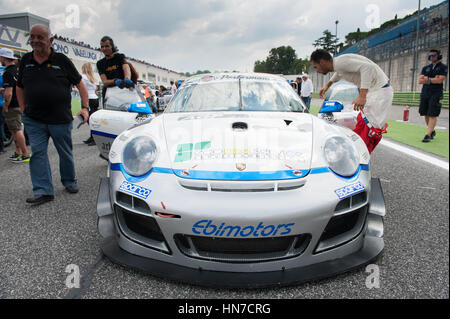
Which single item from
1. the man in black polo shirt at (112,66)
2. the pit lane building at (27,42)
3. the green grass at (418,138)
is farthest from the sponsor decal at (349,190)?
the pit lane building at (27,42)

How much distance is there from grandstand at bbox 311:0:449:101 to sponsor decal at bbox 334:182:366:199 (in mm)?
16930

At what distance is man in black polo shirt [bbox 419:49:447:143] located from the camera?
6029mm

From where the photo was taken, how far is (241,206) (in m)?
1.57

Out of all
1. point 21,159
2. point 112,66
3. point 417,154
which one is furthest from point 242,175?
point 21,159

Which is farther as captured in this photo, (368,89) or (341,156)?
(368,89)

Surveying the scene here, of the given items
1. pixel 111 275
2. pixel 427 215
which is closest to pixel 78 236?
pixel 111 275

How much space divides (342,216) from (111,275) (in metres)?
1.29

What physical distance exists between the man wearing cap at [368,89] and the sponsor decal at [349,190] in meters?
1.87

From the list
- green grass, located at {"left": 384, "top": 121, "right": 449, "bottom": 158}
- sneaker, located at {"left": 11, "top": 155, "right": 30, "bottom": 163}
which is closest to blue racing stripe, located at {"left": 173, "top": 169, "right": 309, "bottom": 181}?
green grass, located at {"left": 384, "top": 121, "right": 449, "bottom": 158}

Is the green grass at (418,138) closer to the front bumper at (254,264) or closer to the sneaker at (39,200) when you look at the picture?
the front bumper at (254,264)

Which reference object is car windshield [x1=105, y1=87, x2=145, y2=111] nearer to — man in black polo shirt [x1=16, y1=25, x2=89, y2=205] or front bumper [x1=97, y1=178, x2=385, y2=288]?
man in black polo shirt [x1=16, y1=25, x2=89, y2=205]

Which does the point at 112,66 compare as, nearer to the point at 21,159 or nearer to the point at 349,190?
the point at 21,159

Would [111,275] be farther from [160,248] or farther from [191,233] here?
[191,233]

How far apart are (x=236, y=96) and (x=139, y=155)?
119 cm
